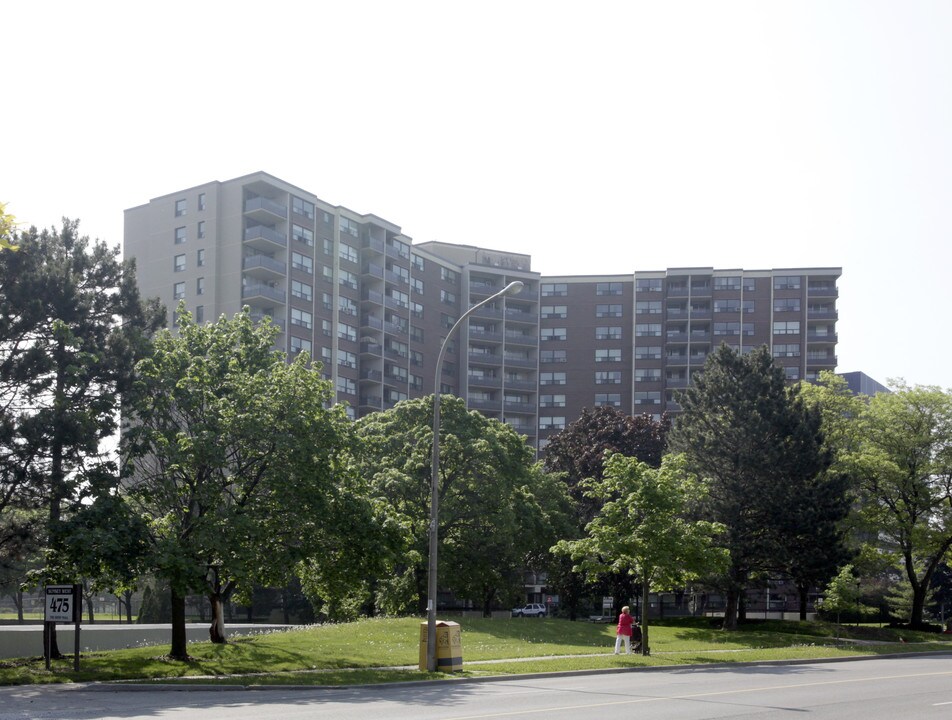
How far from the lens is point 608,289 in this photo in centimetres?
12256

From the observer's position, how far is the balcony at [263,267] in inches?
3578

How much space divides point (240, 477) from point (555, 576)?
117 ft

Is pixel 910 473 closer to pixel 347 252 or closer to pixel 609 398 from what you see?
pixel 347 252

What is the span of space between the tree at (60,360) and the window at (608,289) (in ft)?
295

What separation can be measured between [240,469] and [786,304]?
315ft

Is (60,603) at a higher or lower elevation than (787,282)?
lower

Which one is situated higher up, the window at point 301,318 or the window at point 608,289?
the window at point 608,289

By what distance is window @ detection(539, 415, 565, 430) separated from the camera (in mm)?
120812

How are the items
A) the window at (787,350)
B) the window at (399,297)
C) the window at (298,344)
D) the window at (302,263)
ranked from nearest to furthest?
1. the window at (298,344)
2. the window at (302,263)
3. the window at (399,297)
4. the window at (787,350)

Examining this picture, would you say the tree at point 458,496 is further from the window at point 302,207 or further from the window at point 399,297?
the window at point 399,297

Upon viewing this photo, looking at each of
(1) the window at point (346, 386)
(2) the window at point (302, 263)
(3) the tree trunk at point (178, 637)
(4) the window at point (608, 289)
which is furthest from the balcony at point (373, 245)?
(3) the tree trunk at point (178, 637)

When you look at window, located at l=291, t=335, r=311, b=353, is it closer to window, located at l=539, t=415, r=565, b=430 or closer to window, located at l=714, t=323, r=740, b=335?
window, located at l=539, t=415, r=565, b=430

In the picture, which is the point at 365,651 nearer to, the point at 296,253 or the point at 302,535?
the point at 302,535

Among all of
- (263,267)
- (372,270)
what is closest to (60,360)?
(263,267)
